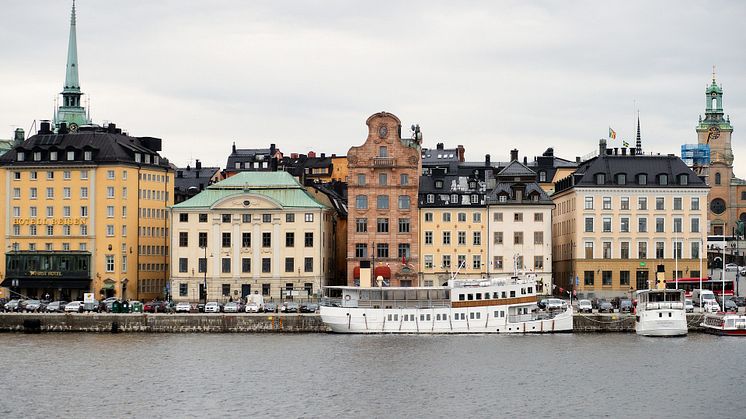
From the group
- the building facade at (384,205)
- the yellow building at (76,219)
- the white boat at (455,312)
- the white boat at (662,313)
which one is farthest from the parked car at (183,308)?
the white boat at (662,313)

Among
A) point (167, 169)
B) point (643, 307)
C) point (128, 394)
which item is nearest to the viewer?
point (128, 394)

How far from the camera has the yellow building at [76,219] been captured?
165500mm

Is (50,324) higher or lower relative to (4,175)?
lower

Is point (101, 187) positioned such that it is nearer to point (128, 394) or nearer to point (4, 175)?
point (4, 175)

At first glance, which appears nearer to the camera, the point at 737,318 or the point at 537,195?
the point at 737,318

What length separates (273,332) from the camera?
13825 cm

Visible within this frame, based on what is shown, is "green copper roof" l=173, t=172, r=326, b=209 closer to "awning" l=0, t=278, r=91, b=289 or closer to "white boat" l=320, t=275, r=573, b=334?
"awning" l=0, t=278, r=91, b=289

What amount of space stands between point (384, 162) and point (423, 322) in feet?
98.5

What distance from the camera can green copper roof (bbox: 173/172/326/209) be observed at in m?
164

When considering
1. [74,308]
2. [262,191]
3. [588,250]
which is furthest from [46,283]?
[588,250]

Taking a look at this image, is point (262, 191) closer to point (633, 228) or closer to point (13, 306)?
point (13, 306)

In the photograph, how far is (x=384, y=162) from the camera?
162 metres

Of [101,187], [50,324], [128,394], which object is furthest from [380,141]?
[128,394]

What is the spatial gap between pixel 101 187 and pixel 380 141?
31.5m
